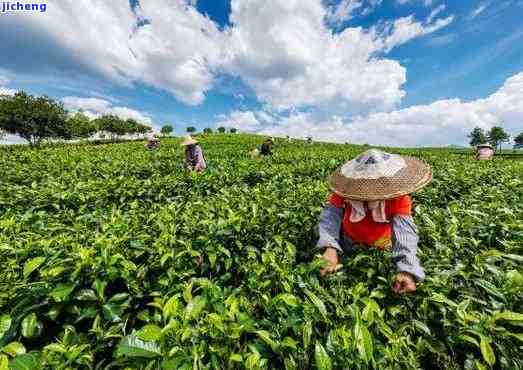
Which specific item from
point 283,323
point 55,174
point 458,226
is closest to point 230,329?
point 283,323

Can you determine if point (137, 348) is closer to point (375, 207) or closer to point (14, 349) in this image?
point (14, 349)

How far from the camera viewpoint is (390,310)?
137 cm

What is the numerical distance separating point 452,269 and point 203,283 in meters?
1.42

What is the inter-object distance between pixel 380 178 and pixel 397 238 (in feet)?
1.36

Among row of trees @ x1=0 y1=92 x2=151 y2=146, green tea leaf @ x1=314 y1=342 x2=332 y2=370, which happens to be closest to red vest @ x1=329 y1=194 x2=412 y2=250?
green tea leaf @ x1=314 y1=342 x2=332 y2=370

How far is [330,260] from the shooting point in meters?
1.78

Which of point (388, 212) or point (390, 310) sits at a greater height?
point (388, 212)

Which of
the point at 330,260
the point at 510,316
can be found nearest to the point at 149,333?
the point at 330,260

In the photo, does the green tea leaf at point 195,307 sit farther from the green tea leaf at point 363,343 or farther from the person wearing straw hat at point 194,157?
the person wearing straw hat at point 194,157

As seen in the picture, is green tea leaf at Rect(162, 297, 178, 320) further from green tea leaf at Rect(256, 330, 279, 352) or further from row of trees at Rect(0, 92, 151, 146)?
row of trees at Rect(0, 92, 151, 146)

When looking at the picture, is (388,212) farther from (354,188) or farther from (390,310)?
(390,310)

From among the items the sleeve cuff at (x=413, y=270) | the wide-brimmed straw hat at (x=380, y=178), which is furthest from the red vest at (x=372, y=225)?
the sleeve cuff at (x=413, y=270)

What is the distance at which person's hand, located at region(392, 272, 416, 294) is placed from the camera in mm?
1471

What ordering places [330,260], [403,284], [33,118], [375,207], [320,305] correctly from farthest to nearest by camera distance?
[33,118] → [375,207] → [330,260] → [403,284] → [320,305]
